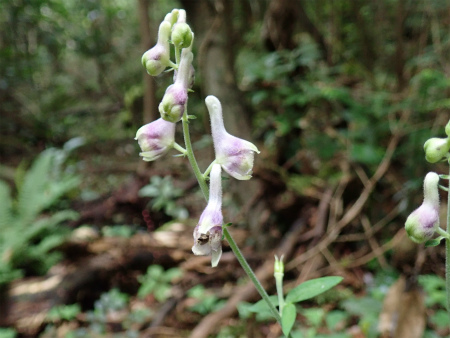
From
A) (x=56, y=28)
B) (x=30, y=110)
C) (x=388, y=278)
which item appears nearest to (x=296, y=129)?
(x=388, y=278)

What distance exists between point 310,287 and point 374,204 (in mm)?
2847

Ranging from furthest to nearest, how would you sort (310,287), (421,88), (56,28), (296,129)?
(56,28) < (296,129) < (421,88) < (310,287)

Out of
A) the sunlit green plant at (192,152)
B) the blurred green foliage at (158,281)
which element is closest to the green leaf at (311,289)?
the sunlit green plant at (192,152)

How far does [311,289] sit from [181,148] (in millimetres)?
662

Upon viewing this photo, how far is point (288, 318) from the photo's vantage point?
1205 millimetres

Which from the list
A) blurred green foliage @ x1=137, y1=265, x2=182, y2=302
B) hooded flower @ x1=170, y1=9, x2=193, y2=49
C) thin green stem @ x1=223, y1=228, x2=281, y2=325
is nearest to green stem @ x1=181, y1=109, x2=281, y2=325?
thin green stem @ x1=223, y1=228, x2=281, y2=325

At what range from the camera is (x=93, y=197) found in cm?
655

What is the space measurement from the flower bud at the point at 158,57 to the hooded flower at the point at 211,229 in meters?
0.40

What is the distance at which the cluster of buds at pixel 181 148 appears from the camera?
114 centimetres

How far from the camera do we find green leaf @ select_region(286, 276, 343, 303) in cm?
128

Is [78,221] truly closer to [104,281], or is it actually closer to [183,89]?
[104,281]

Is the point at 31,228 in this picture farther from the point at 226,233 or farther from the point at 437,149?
the point at 437,149

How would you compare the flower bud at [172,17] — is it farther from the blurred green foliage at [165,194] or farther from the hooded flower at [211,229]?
the blurred green foliage at [165,194]

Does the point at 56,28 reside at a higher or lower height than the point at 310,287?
higher
